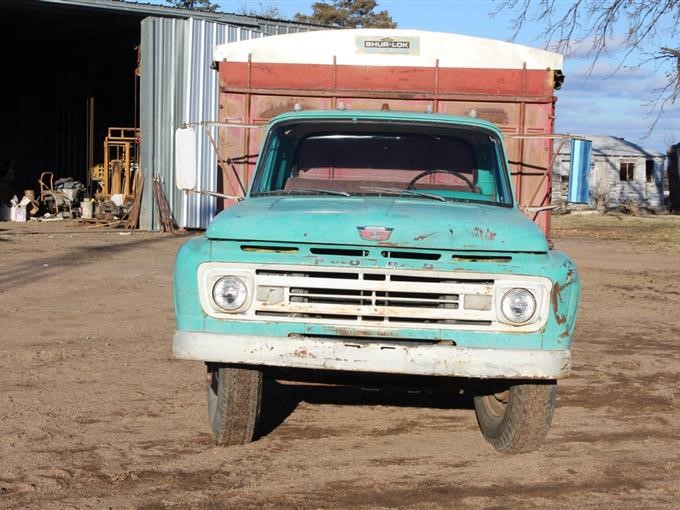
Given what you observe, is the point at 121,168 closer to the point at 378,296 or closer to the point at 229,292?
the point at 229,292

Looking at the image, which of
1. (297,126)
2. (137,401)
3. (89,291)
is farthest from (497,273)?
(89,291)

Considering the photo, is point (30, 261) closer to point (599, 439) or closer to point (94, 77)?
point (599, 439)

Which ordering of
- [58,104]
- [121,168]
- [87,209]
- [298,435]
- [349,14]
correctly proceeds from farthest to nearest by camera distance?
1. [349,14]
2. [58,104]
3. [121,168]
4. [87,209]
5. [298,435]

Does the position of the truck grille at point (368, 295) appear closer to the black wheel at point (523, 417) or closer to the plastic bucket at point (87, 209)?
the black wheel at point (523, 417)

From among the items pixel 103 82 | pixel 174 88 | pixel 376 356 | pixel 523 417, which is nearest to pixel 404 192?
pixel 376 356

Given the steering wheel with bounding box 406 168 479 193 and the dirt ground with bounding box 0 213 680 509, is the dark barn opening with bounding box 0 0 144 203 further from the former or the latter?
the steering wheel with bounding box 406 168 479 193

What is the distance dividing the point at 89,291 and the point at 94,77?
21002 millimetres

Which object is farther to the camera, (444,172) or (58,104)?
(58,104)

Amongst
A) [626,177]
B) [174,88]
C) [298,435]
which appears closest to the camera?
[298,435]

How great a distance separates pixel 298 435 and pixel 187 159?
201 cm

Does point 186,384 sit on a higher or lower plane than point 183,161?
lower

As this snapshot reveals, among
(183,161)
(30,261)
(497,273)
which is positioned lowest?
(30,261)

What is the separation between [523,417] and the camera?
5.86m

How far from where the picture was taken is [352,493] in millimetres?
5297
